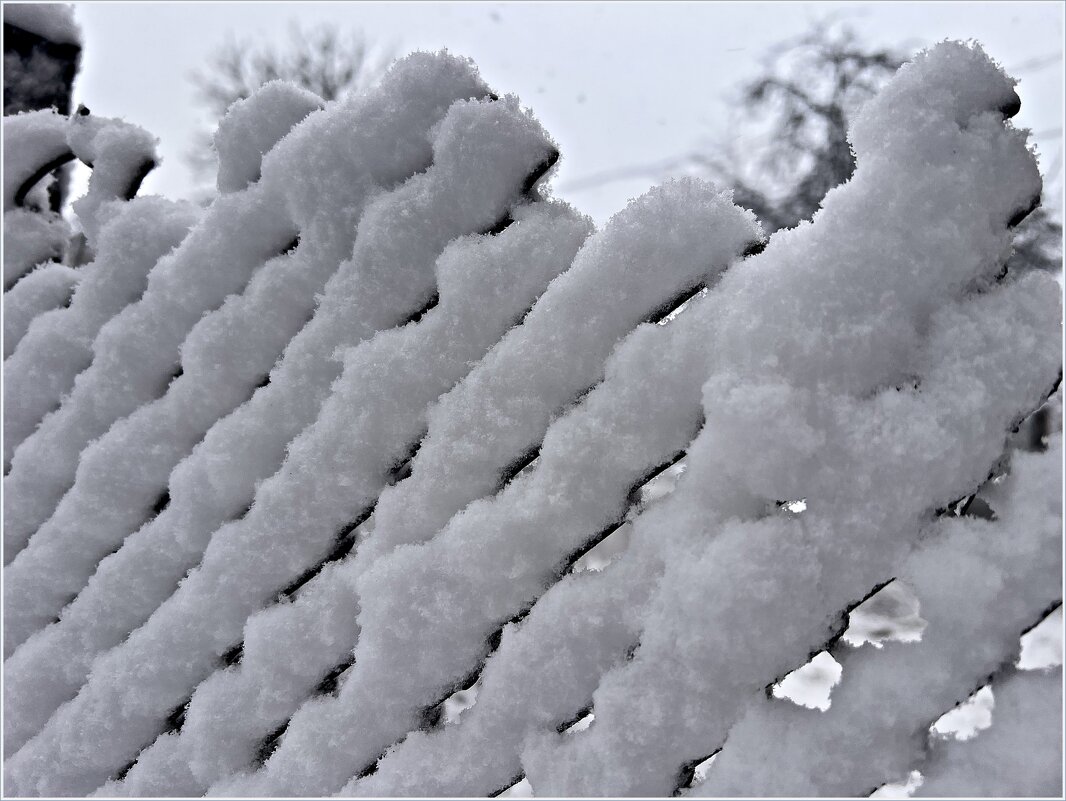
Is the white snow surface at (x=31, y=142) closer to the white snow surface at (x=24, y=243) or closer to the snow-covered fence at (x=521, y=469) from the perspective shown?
the white snow surface at (x=24, y=243)

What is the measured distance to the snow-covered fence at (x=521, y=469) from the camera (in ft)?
2.50

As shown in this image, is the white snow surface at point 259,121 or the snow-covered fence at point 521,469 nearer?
the snow-covered fence at point 521,469

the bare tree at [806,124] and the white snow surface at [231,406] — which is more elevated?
the bare tree at [806,124]

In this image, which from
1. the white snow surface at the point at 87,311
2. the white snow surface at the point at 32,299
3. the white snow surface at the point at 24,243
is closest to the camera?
the white snow surface at the point at 87,311

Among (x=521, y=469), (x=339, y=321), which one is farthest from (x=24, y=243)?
(x=521, y=469)

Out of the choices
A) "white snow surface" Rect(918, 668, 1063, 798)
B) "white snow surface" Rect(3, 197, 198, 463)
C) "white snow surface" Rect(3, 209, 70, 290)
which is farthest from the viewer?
"white snow surface" Rect(3, 209, 70, 290)

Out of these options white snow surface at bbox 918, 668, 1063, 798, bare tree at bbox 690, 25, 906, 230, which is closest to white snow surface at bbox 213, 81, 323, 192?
white snow surface at bbox 918, 668, 1063, 798

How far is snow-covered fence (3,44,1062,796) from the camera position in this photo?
0.76 m

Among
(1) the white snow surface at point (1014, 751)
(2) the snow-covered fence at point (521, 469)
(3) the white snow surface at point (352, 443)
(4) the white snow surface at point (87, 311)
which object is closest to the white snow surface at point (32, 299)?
(4) the white snow surface at point (87, 311)

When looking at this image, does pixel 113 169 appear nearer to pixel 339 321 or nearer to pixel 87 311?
pixel 87 311

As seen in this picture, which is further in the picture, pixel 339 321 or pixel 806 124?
pixel 806 124

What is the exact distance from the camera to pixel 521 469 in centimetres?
99

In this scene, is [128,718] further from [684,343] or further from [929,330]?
[929,330]

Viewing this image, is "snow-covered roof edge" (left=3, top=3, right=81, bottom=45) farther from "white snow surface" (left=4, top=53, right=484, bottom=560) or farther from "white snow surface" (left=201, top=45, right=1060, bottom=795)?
"white snow surface" (left=201, top=45, right=1060, bottom=795)
